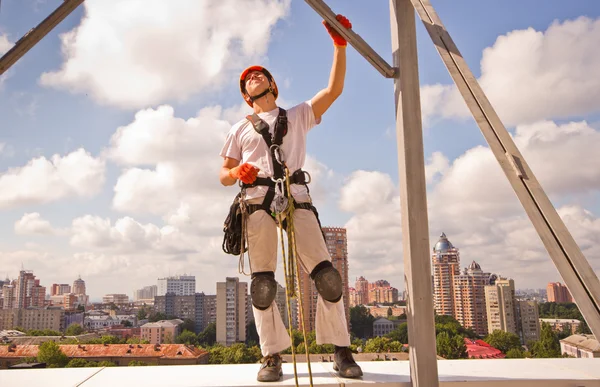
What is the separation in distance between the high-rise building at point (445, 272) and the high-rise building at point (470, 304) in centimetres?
66

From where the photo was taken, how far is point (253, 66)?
268 cm

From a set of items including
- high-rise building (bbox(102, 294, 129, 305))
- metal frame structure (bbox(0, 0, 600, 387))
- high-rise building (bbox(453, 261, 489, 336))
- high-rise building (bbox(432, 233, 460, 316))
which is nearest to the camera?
metal frame structure (bbox(0, 0, 600, 387))

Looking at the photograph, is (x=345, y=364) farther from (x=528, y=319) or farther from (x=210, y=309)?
(x=210, y=309)

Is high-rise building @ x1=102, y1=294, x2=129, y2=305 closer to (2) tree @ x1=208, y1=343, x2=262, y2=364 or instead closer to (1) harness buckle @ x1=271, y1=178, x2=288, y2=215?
(2) tree @ x1=208, y1=343, x2=262, y2=364

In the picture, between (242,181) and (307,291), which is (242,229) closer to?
(242,181)

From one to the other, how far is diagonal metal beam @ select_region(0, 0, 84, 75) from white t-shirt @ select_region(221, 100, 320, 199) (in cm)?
103

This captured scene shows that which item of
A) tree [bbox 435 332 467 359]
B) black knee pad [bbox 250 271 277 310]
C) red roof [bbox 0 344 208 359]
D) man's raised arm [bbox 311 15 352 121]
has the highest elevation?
man's raised arm [bbox 311 15 352 121]

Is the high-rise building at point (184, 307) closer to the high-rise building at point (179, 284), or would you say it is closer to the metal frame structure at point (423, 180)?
the high-rise building at point (179, 284)

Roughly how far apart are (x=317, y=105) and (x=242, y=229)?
0.85 m

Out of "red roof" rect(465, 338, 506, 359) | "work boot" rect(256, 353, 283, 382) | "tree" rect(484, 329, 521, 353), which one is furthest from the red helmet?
"tree" rect(484, 329, 521, 353)

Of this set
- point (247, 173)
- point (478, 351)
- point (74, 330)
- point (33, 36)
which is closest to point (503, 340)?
point (478, 351)

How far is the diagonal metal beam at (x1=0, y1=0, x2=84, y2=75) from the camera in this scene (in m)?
2.11

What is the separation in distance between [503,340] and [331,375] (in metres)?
40.5

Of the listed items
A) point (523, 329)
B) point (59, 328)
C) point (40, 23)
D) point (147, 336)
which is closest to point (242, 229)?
point (40, 23)
